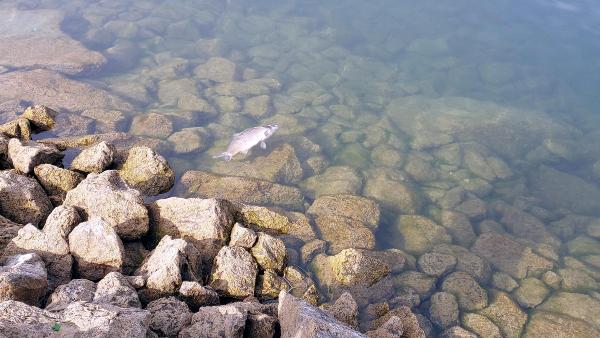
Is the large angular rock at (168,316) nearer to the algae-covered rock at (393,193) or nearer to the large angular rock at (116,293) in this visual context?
the large angular rock at (116,293)

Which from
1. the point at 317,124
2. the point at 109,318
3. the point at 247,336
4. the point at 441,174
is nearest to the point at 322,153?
the point at 317,124

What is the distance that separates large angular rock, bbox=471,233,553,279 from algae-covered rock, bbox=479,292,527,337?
2.80 ft

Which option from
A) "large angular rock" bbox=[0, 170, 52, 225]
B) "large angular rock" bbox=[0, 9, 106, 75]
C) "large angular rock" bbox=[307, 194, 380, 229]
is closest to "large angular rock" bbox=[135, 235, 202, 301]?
"large angular rock" bbox=[0, 170, 52, 225]

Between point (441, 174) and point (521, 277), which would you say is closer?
point (521, 277)

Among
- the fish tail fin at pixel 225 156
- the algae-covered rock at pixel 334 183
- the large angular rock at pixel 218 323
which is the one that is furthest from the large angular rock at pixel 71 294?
the algae-covered rock at pixel 334 183

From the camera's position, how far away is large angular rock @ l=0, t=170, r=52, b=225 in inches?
179

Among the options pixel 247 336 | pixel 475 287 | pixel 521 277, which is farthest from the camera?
pixel 521 277

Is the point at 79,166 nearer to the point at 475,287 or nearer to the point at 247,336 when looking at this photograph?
the point at 247,336

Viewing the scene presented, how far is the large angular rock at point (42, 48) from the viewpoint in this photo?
10.0 meters

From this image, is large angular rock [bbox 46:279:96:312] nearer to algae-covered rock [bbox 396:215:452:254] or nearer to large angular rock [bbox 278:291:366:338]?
large angular rock [bbox 278:291:366:338]

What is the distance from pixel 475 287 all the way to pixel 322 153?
3850 millimetres

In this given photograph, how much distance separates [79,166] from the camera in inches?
216

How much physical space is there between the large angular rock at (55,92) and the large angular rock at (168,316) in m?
6.02

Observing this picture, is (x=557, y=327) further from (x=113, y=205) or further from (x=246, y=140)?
(x=113, y=205)
